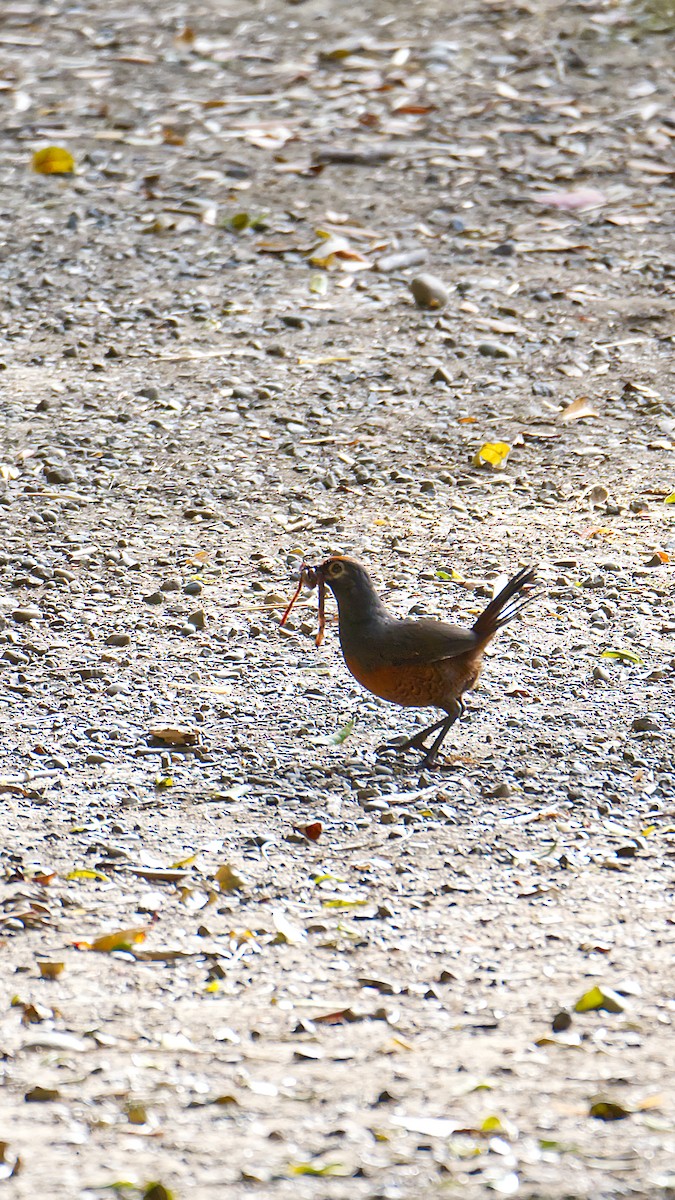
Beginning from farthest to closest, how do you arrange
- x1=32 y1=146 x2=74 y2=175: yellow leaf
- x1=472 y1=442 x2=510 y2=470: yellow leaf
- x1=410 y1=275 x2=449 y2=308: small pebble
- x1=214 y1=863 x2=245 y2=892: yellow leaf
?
x1=32 y1=146 x2=74 y2=175: yellow leaf < x1=410 y1=275 x2=449 y2=308: small pebble < x1=472 y1=442 x2=510 y2=470: yellow leaf < x1=214 y1=863 x2=245 y2=892: yellow leaf

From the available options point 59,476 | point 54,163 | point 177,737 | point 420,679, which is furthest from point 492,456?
point 54,163

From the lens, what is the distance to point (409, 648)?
14.2ft

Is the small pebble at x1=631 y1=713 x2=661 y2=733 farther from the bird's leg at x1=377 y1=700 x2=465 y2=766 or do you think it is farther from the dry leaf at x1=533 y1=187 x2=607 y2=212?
the dry leaf at x1=533 y1=187 x2=607 y2=212

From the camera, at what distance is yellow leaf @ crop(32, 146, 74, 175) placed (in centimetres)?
897

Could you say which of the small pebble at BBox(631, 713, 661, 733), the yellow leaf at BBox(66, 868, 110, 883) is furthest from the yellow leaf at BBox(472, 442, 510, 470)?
the yellow leaf at BBox(66, 868, 110, 883)

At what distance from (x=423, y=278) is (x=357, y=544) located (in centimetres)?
238

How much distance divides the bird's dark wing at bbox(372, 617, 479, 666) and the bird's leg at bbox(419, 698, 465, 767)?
0.59 feet

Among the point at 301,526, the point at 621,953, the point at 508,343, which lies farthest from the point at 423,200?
the point at 621,953

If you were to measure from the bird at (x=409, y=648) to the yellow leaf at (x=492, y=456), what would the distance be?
1.91 metres

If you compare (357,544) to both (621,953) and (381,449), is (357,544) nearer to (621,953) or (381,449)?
(381,449)

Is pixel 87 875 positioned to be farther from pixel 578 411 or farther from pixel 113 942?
pixel 578 411

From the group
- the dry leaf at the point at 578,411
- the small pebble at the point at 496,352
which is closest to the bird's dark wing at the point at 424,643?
the dry leaf at the point at 578,411

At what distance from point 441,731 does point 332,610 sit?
970 mm

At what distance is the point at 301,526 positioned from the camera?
19.3 feet
